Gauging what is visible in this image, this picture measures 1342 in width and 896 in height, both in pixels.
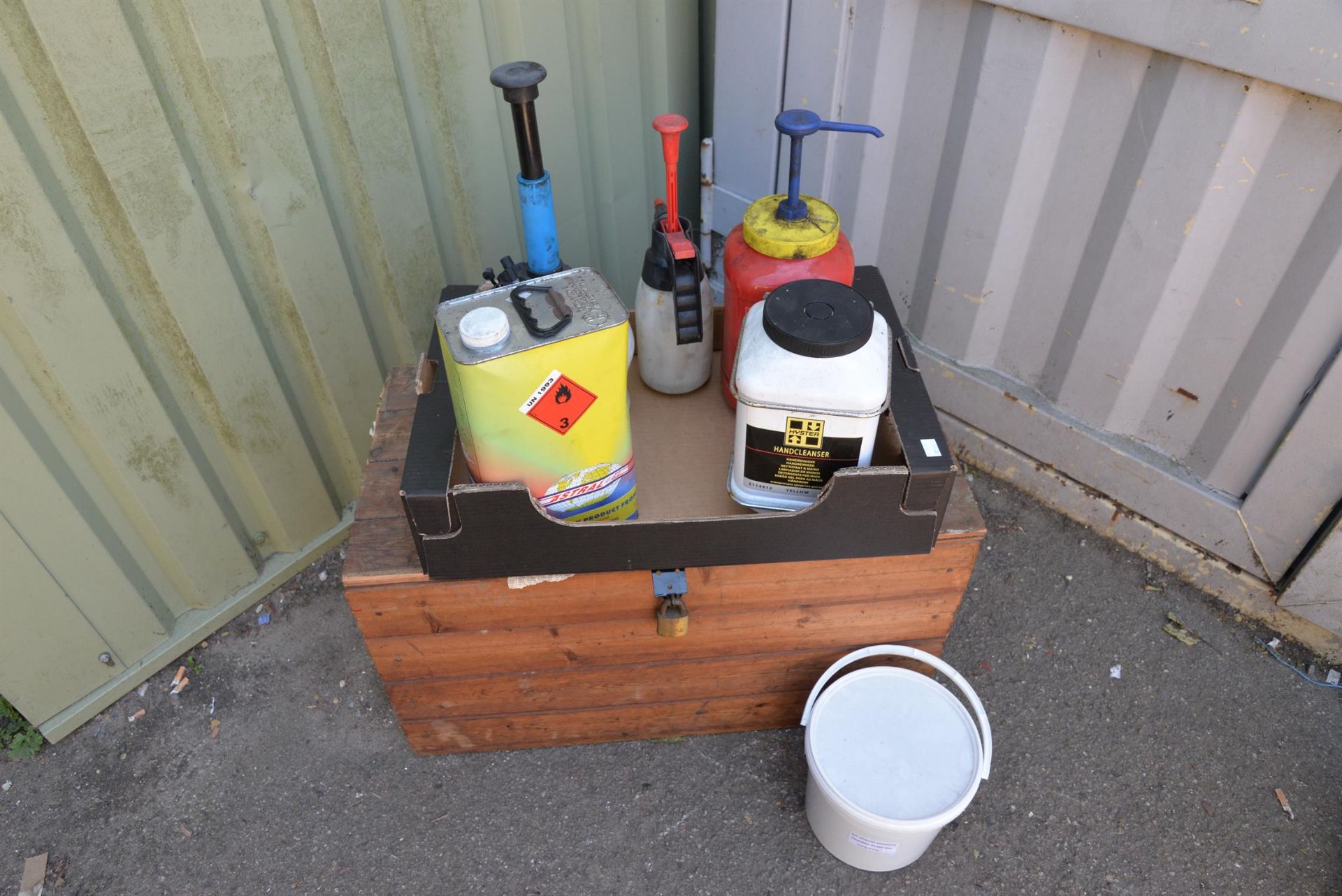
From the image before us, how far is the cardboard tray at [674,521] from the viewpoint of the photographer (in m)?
1.10

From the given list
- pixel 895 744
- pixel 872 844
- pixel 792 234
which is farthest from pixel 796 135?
pixel 872 844

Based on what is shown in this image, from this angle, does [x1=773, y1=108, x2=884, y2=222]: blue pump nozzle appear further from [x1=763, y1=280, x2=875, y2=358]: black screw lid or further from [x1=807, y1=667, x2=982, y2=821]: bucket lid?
[x1=807, y1=667, x2=982, y2=821]: bucket lid

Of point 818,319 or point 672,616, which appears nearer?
point 818,319

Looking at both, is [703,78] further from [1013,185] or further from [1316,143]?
[1316,143]

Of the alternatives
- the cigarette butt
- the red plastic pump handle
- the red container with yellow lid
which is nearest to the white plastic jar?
the red container with yellow lid

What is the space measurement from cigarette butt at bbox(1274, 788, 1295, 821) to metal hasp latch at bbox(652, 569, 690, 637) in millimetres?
1127

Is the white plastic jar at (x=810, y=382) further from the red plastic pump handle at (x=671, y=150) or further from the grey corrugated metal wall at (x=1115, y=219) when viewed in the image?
the grey corrugated metal wall at (x=1115, y=219)

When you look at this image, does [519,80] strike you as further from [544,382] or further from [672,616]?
[672,616]

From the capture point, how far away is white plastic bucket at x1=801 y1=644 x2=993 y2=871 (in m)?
1.24

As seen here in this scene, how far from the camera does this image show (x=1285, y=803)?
1.49 m

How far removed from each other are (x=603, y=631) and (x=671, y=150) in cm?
73

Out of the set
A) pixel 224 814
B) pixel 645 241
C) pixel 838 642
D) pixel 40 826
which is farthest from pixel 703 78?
pixel 40 826

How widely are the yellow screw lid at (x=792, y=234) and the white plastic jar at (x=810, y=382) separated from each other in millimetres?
135

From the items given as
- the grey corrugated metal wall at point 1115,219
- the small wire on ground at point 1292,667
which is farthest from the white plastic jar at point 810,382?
the small wire on ground at point 1292,667
